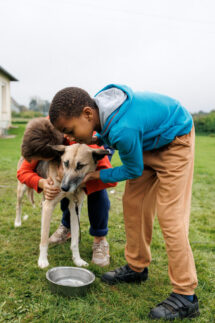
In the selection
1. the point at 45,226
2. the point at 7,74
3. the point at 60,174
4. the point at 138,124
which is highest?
the point at 138,124

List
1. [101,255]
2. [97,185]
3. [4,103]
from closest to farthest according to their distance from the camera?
1. [97,185]
2. [101,255]
3. [4,103]

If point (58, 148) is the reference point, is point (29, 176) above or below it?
below

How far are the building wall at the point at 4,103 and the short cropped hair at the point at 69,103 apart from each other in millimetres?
22227

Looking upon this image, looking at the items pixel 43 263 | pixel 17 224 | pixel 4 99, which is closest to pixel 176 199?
pixel 43 263

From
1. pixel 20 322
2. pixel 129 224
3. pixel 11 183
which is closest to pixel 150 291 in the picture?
pixel 129 224

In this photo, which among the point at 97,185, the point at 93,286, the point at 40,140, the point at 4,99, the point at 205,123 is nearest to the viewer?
the point at 93,286

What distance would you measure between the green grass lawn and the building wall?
A: 19.9m

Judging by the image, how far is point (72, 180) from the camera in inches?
123

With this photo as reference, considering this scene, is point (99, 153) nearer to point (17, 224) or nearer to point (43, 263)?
point (43, 263)

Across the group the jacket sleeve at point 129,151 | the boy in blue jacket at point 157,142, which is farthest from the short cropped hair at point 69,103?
the jacket sleeve at point 129,151

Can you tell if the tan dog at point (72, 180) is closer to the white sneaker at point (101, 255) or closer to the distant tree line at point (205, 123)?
the white sneaker at point (101, 255)

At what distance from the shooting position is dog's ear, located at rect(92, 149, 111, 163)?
3.20m

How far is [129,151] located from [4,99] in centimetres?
2466

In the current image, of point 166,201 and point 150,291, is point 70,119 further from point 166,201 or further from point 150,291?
point 150,291
